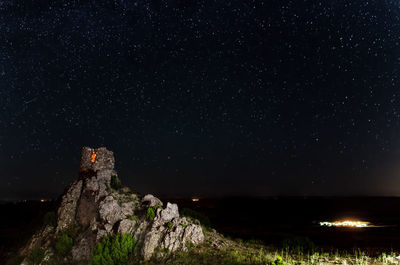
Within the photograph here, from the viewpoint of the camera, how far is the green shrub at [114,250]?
2333 cm

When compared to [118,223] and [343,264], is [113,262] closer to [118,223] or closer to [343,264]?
[118,223]

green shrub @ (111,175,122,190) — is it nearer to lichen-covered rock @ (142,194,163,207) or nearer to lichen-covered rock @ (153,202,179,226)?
lichen-covered rock @ (142,194,163,207)

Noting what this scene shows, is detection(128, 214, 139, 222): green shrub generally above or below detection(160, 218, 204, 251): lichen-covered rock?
above

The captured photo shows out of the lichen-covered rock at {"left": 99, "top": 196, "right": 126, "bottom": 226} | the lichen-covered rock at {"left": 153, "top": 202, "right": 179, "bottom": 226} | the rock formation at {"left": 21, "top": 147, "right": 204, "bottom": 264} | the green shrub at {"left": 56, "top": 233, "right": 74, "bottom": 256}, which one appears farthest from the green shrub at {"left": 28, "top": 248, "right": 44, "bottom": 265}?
the lichen-covered rock at {"left": 153, "top": 202, "right": 179, "bottom": 226}

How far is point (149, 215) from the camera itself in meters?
26.3

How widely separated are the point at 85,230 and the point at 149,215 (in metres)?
5.66

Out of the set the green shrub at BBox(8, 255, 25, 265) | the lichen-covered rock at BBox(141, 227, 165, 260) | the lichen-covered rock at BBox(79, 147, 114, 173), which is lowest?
the green shrub at BBox(8, 255, 25, 265)

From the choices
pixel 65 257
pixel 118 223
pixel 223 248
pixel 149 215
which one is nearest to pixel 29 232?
pixel 65 257

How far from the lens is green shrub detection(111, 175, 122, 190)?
3053 centimetres

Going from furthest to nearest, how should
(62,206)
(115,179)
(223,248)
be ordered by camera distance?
1. (115,179)
2. (62,206)
3. (223,248)

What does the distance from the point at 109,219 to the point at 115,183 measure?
514cm

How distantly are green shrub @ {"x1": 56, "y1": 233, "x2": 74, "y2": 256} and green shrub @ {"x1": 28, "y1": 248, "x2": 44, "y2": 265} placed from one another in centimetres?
131

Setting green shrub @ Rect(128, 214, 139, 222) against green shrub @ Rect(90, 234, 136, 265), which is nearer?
green shrub @ Rect(90, 234, 136, 265)

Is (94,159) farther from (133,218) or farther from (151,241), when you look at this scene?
(151,241)
